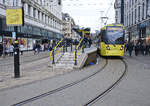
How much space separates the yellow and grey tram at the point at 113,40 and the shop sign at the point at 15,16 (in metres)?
10.1

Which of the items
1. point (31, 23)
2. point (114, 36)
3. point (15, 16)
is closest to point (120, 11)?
point (31, 23)

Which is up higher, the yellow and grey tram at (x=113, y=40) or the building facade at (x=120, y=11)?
the building facade at (x=120, y=11)

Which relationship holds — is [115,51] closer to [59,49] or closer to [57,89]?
[59,49]

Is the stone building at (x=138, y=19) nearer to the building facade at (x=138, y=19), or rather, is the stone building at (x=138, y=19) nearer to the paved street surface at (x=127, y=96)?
the building facade at (x=138, y=19)

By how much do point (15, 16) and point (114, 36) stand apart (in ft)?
35.4

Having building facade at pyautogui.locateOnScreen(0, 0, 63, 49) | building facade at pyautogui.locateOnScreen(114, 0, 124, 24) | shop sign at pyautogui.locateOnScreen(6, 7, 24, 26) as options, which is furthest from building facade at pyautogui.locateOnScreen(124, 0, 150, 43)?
shop sign at pyautogui.locateOnScreen(6, 7, 24, 26)

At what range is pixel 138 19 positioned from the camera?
1548 inches

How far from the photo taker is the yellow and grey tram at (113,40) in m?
16.2

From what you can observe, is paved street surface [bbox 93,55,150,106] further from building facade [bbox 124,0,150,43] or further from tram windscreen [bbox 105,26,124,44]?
building facade [bbox 124,0,150,43]

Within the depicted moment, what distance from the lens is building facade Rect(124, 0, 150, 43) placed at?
1348 inches

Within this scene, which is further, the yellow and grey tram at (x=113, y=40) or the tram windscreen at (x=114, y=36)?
the tram windscreen at (x=114, y=36)

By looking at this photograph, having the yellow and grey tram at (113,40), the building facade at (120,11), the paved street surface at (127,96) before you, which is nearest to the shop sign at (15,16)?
the paved street surface at (127,96)

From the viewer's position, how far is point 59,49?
44.6 ft

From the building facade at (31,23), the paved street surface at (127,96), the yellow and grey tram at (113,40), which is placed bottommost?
the paved street surface at (127,96)
